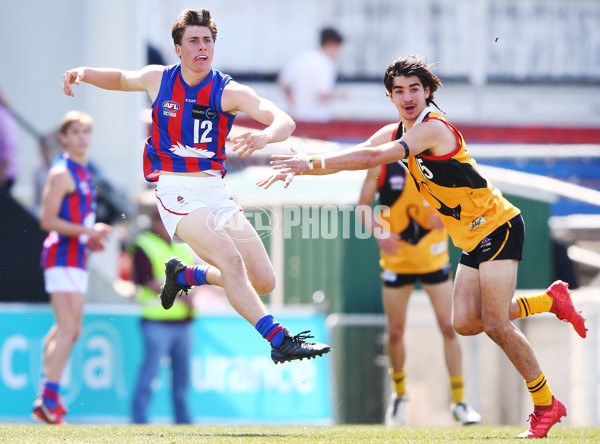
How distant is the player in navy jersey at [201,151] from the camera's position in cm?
680

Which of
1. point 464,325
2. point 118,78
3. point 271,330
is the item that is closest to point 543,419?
point 464,325

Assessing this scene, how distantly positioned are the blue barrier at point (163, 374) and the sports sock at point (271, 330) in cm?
394

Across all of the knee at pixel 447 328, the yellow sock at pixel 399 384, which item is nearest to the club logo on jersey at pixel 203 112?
the knee at pixel 447 328

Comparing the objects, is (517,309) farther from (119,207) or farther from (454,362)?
(119,207)

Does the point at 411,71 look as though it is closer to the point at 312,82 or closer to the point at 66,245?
the point at 66,245

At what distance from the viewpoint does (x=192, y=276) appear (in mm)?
7344

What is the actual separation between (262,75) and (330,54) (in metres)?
3.30

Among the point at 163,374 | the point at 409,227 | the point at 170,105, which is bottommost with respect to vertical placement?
the point at 163,374

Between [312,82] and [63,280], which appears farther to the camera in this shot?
[312,82]

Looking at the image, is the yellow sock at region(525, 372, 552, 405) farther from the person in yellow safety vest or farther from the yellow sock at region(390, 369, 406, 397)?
the person in yellow safety vest

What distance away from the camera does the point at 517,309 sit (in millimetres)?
7090

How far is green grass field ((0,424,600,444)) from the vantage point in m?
6.36

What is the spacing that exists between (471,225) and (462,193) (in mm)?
209

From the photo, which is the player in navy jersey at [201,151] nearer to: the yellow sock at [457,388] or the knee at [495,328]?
the knee at [495,328]
